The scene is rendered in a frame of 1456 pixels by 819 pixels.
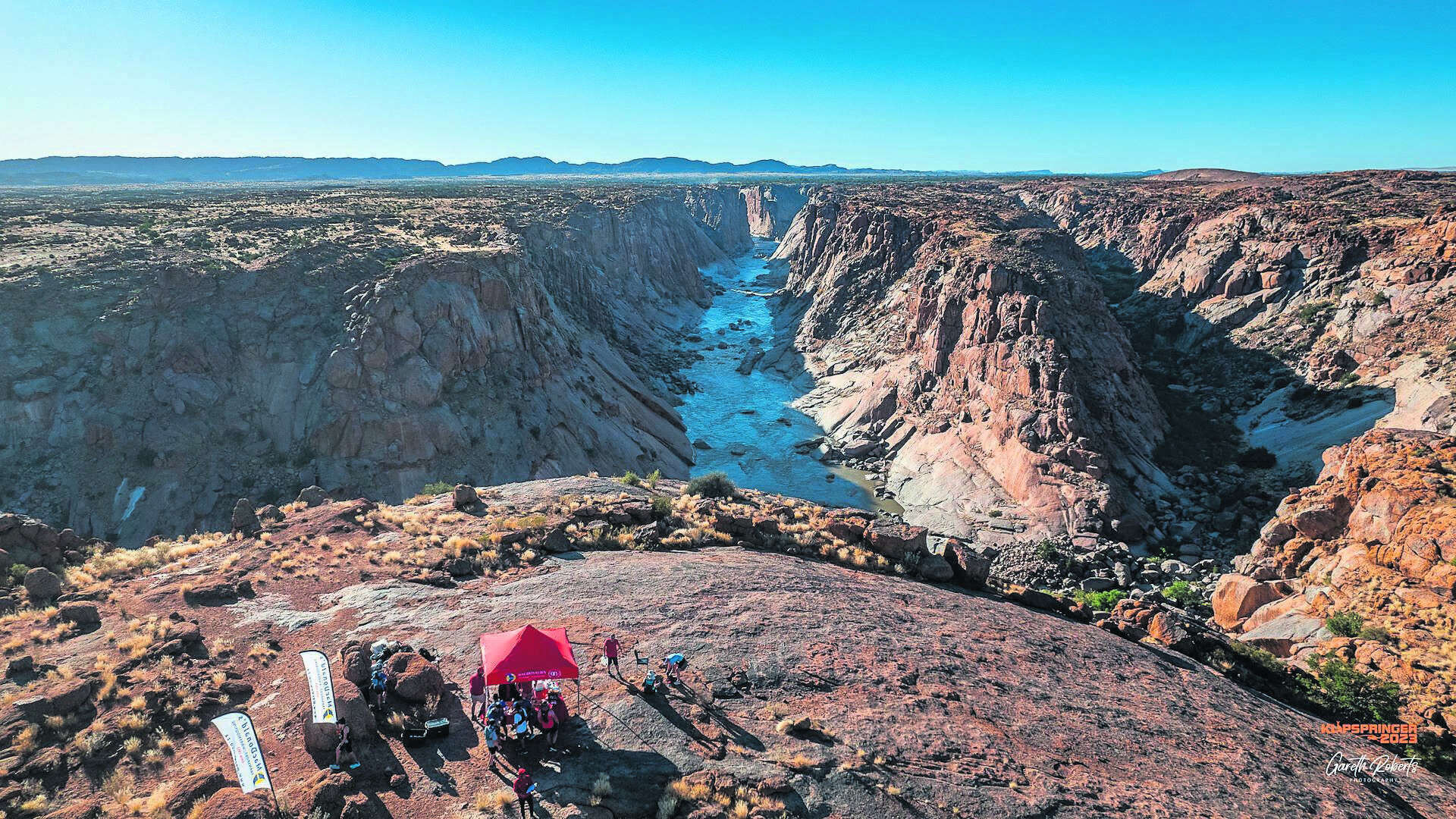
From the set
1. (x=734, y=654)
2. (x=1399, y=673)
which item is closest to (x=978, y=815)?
(x=734, y=654)

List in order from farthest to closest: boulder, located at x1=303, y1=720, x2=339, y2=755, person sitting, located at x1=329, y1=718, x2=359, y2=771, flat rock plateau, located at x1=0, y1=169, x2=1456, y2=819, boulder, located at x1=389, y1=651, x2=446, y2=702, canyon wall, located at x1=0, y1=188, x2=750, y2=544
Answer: canyon wall, located at x1=0, y1=188, x2=750, y2=544
boulder, located at x1=389, y1=651, x2=446, y2=702
flat rock plateau, located at x1=0, y1=169, x2=1456, y2=819
boulder, located at x1=303, y1=720, x2=339, y2=755
person sitting, located at x1=329, y1=718, x2=359, y2=771

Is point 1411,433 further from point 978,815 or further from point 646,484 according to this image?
point 646,484

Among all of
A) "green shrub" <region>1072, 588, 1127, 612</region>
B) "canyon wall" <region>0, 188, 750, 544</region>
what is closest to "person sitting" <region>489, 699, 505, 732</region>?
"green shrub" <region>1072, 588, 1127, 612</region>

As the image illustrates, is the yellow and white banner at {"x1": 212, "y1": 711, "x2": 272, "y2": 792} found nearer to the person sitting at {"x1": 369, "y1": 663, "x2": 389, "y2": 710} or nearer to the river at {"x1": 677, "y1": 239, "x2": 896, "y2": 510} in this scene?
the person sitting at {"x1": 369, "y1": 663, "x2": 389, "y2": 710}

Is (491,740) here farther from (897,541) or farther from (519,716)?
(897,541)

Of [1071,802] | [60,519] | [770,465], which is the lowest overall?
[770,465]

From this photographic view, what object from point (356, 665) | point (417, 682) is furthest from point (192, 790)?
point (417, 682)
